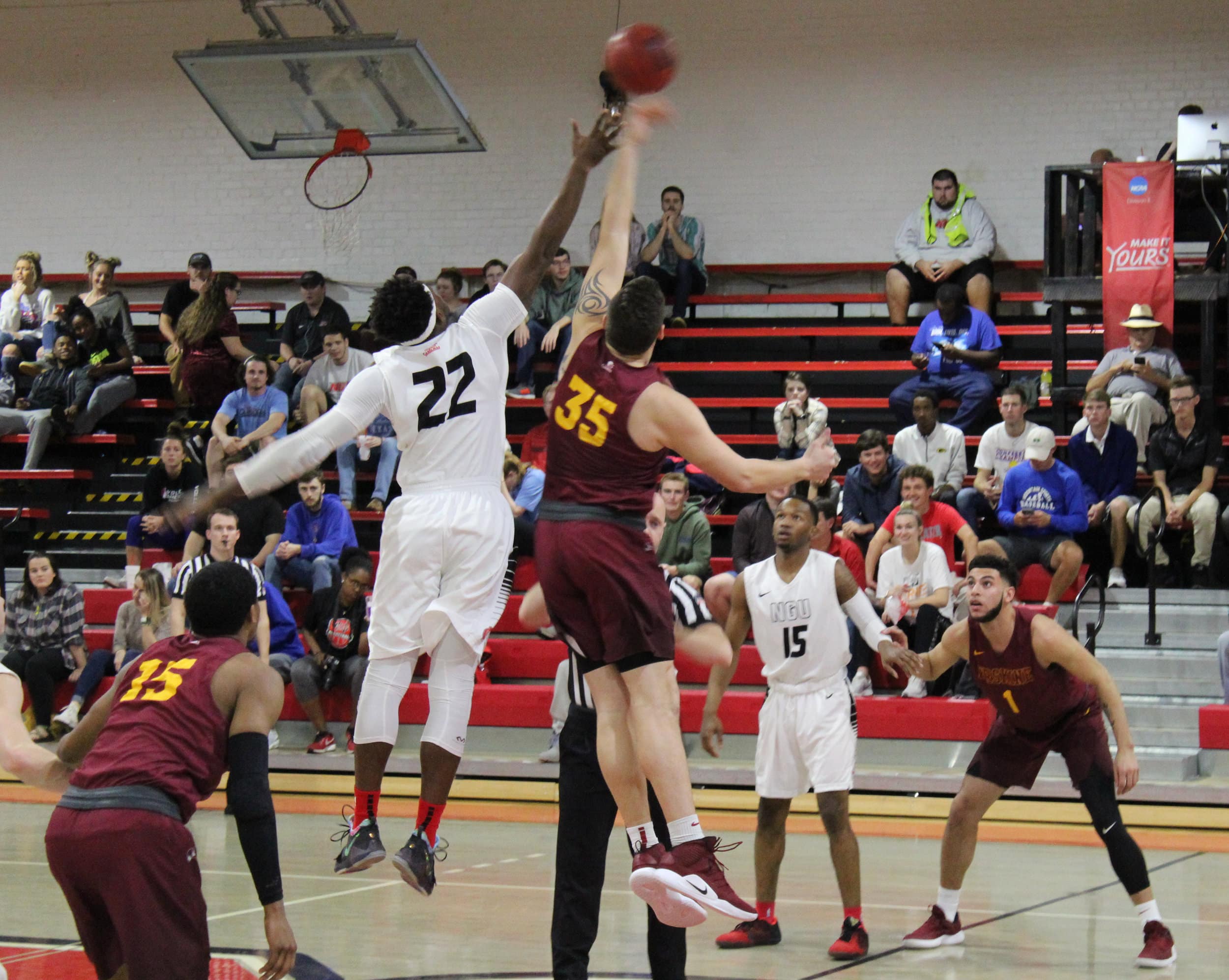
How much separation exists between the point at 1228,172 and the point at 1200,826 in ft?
20.4

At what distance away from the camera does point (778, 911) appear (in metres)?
7.64

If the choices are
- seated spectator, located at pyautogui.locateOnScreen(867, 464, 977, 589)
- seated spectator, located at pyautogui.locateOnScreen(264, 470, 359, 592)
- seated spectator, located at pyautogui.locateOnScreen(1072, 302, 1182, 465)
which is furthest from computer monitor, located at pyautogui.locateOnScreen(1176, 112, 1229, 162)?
seated spectator, located at pyautogui.locateOnScreen(264, 470, 359, 592)

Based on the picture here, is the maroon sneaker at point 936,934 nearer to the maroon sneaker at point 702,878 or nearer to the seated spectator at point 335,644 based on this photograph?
the maroon sneaker at point 702,878

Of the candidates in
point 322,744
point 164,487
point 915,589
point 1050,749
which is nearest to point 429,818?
point 1050,749

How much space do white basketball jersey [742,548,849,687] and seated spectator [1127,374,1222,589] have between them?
203 inches

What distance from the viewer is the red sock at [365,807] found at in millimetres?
5172

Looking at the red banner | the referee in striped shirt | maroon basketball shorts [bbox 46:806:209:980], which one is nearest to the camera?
maroon basketball shorts [bbox 46:806:209:980]

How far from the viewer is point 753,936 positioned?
6.85 m

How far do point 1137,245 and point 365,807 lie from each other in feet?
33.0

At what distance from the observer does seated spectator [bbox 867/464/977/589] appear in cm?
1084

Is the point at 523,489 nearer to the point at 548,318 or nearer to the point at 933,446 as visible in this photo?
the point at 933,446

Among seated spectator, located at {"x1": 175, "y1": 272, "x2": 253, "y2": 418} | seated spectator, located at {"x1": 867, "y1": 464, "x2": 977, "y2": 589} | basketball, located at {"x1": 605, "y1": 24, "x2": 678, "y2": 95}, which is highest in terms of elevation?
seated spectator, located at {"x1": 175, "y1": 272, "x2": 253, "y2": 418}

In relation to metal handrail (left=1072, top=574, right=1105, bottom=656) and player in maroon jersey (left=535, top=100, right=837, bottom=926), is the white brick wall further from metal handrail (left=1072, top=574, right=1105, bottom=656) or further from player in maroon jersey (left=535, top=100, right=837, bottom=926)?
player in maroon jersey (left=535, top=100, right=837, bottom=926)

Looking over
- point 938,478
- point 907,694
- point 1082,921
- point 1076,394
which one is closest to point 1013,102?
point 1076,394
